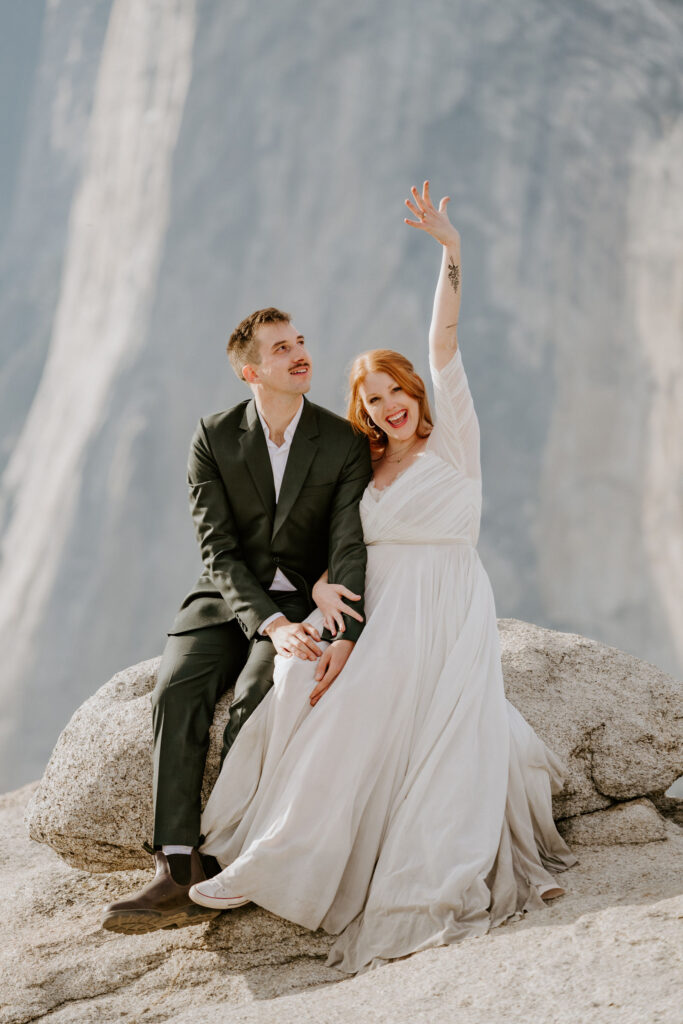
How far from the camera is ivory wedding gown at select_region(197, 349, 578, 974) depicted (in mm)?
2477

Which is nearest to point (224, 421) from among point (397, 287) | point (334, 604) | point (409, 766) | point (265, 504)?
point (265, 504)

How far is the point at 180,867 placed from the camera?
8.38 feet

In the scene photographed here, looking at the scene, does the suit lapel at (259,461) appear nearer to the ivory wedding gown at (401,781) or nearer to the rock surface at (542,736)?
the ivory wedding gown at (401,781)

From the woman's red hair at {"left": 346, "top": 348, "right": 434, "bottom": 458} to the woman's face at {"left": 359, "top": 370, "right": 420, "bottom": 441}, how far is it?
19 millimetres

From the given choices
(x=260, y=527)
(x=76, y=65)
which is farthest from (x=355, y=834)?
(x=76, y=65)

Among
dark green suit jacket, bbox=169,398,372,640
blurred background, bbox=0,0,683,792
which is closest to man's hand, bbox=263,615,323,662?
dark green suit jacket, bbox=169,398,372,640

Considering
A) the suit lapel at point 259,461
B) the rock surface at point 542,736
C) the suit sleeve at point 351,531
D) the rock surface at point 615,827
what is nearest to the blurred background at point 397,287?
the rock surface at point 542,736

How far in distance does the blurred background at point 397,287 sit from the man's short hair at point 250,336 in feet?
23.1

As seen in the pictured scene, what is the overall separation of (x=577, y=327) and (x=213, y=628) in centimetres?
843

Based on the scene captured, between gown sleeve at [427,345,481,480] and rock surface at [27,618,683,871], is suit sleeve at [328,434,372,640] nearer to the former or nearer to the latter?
gown sleeve at [427,345,481,480]

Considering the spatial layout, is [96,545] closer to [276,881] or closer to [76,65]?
[76,65]

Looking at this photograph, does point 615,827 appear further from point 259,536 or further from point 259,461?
point 259,461

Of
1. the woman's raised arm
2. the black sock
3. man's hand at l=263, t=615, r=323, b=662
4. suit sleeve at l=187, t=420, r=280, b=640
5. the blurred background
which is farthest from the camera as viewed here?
the blurred background

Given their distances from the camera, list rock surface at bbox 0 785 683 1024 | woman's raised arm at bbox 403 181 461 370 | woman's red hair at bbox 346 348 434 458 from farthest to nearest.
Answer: woman's red hair at bbox 346 348 434 458
woman's raised arm at bbox 403 181 461 370
rock surface at bbox 0 785 683 1024
